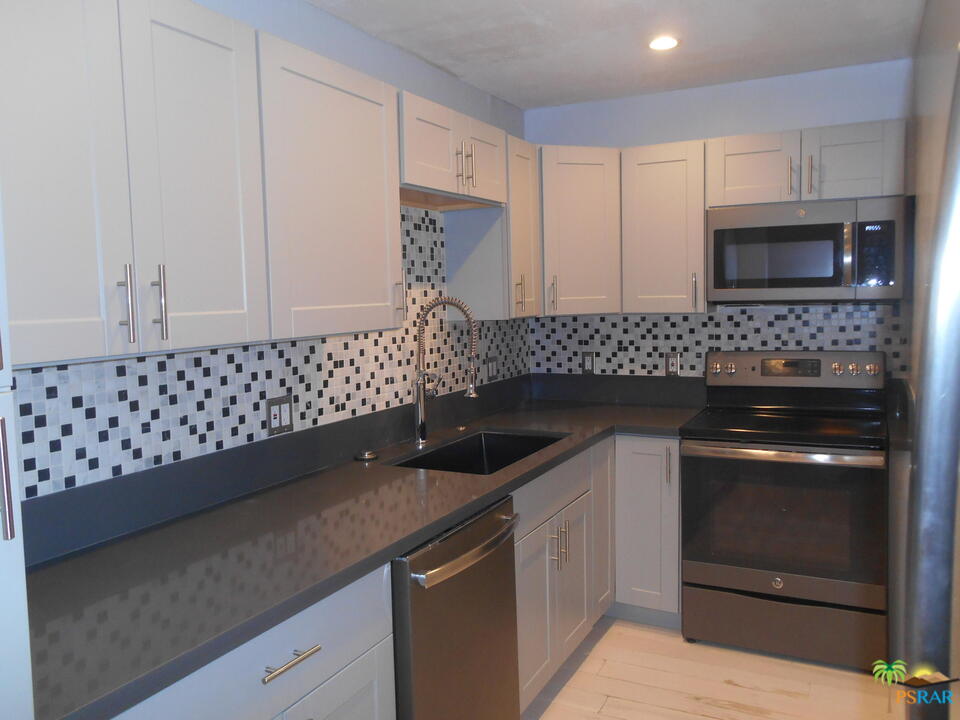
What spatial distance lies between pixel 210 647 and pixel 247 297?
Result: 30.4 inches

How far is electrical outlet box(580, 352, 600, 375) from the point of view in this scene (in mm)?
3717

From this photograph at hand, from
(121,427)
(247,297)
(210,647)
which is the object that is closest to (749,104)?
(247,297)

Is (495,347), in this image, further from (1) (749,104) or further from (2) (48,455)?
(2) (48,455)

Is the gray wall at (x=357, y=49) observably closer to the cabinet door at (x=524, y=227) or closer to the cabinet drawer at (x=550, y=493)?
the cabinet door at (x=524, y=227)

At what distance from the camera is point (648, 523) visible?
309 cm

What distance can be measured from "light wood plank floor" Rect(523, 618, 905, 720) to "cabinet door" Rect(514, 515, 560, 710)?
A: 20 cm

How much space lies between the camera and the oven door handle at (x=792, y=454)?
267 cm

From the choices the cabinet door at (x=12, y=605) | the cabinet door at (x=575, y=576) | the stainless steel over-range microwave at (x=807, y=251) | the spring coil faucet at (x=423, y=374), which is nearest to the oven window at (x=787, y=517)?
the cabinet door at (x=575, y=576)

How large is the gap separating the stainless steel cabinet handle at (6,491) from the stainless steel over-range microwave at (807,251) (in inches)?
110

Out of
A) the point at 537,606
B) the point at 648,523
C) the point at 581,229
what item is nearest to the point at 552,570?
the point at 537,606

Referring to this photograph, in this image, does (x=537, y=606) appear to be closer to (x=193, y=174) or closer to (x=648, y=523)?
(x=648, y=523)

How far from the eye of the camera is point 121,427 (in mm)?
1740

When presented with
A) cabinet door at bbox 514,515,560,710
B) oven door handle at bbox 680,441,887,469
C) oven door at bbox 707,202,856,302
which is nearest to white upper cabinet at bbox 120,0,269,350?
cabinet door at bbox 514,515,560,710

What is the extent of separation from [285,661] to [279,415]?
99 centimetres
